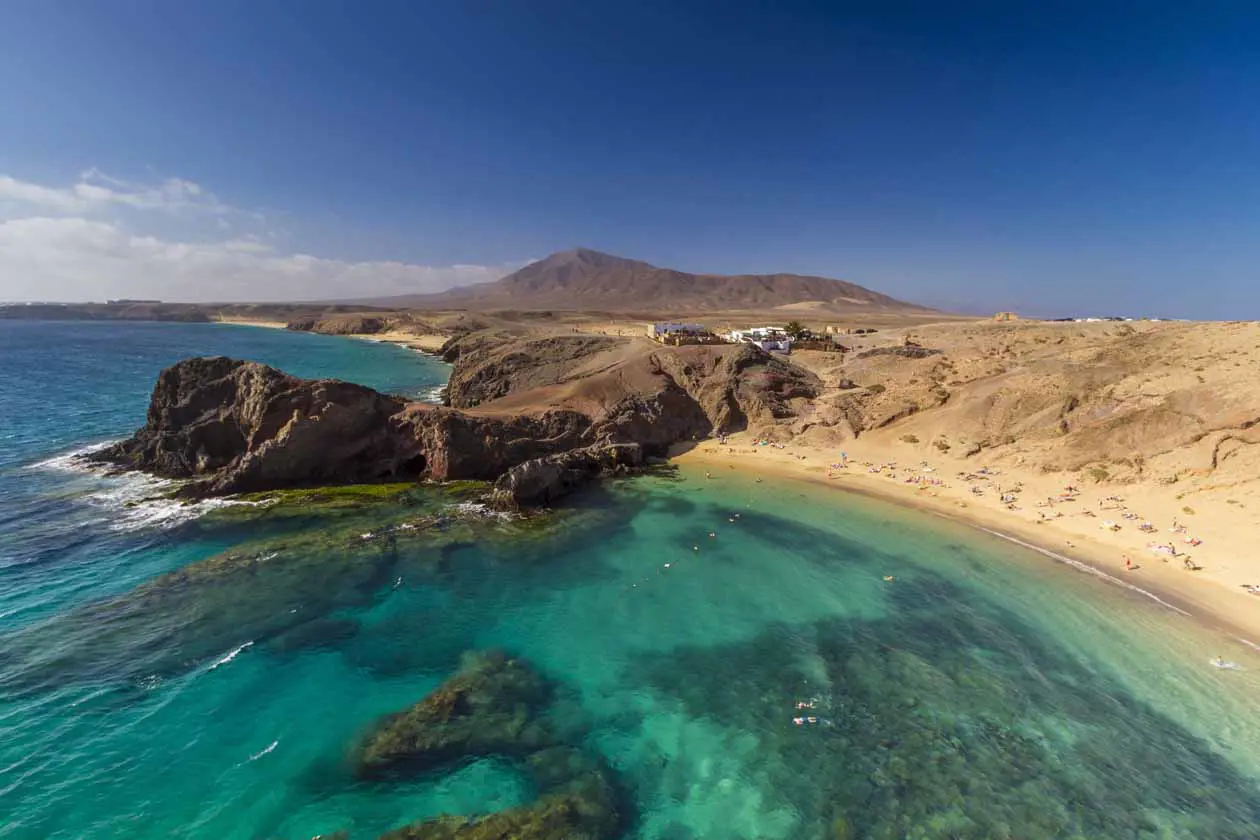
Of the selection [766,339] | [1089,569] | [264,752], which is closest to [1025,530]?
[1089,569]

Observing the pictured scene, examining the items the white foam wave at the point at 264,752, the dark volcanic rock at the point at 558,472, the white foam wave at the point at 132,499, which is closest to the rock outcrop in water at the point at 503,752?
the white foam wave at the point at 264,752

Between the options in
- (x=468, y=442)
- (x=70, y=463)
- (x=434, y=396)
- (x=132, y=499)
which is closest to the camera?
(x=132, y=499)

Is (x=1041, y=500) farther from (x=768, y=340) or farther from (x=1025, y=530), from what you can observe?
(x=768, y=340)

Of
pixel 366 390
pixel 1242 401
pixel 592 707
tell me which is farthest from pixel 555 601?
pixel 1242 401

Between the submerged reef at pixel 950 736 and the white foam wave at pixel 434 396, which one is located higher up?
the white foam wave at pixel 434 396

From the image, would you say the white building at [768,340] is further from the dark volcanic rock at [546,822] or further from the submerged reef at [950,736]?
the dark volcanic rock at [546,822]
